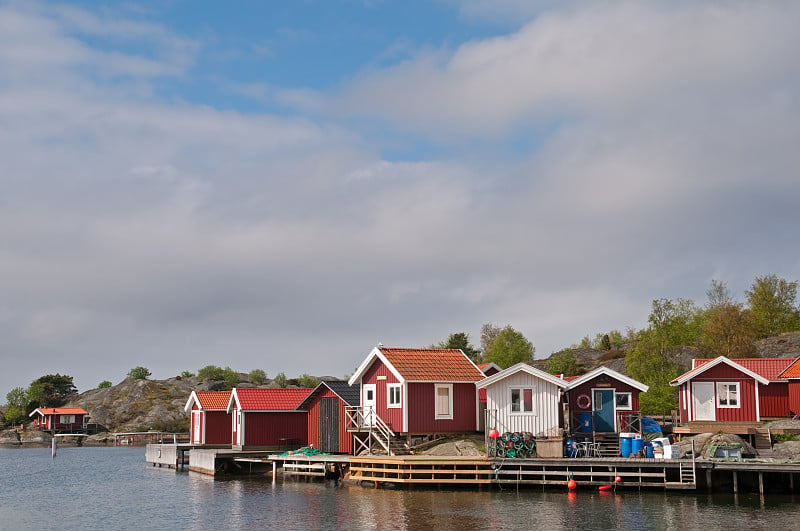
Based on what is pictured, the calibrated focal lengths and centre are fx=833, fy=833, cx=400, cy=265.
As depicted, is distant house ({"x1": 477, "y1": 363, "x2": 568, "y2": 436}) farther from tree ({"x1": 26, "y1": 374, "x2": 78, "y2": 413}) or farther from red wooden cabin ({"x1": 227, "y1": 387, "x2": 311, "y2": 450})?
tree ({"x1": 26, "y1": 374, "x2": 78, "y2": 413})

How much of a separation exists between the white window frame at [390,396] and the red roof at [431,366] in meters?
1.06

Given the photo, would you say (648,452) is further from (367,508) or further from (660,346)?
(660,346)

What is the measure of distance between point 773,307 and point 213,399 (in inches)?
2823

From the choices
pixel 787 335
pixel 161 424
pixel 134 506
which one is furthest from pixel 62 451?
pixel 787 335

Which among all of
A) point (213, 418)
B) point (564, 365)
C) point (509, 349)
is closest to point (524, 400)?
point (213, 418)

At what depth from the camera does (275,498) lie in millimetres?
42438

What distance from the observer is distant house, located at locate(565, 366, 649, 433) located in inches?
1811

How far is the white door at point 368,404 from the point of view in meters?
50.2

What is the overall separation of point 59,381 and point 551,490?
130 meters

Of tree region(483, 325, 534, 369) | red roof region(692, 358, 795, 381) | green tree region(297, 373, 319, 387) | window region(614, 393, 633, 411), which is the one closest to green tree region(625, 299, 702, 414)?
red roof region(692, 358, 795, 381)

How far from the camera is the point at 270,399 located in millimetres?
60250

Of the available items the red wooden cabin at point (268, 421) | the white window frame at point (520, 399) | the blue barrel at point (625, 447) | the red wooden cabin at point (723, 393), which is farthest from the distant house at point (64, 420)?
the blue barrel at point (625, 447)

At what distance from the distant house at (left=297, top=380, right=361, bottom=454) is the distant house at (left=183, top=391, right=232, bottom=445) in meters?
12.4

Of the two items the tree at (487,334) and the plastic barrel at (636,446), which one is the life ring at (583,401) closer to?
the plastic barrel at (636,446)
